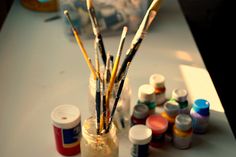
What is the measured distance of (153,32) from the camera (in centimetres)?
117

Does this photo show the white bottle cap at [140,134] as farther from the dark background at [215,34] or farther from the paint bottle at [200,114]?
the dark background at [215,34]

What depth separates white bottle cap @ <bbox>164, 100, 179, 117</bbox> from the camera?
860 mm

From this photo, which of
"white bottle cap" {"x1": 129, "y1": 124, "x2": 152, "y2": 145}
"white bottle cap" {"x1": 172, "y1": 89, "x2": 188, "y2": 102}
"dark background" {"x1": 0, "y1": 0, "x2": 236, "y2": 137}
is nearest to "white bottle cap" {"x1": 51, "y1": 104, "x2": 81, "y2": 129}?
"white bottle cap" {"x1": 129, "y1": 124, "x2": 152, "y2": 145}

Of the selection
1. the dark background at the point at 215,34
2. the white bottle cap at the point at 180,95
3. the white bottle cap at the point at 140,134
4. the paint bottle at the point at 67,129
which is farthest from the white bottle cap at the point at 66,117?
the dark background at the point at 215,34

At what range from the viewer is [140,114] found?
853mm

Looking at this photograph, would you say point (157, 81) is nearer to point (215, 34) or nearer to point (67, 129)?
point (67, 129)

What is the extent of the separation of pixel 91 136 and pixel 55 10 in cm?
57

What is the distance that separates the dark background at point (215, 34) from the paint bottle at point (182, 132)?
423 millimetres

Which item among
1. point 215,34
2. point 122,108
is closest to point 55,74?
point 122,108

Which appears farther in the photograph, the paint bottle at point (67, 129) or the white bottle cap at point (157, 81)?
the white bottle cap at point (157, 81)

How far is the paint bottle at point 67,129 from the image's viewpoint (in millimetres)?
792

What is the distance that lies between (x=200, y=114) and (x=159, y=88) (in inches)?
4.3

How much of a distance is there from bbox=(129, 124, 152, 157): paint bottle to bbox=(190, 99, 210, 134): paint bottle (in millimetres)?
112

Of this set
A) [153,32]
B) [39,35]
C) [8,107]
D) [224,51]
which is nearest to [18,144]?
[8,107]
